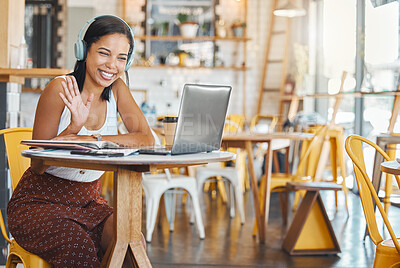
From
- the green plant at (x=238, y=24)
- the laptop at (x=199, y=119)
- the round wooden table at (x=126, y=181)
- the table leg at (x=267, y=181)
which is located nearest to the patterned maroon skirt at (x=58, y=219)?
the round wooden table at (x=126, y=181)

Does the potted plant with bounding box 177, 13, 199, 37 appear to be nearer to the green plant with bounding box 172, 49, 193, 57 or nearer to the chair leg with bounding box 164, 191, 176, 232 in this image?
the green plant with bounding box 172, 49, 193, 57

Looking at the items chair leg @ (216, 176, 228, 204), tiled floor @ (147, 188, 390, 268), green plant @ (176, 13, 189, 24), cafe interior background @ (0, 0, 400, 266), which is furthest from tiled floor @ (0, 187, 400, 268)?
green plant @ (176, 13, 189, 24)

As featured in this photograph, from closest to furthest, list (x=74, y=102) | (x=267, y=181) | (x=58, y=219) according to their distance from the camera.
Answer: (x=58, y=219) < (x=74, y=102) < (x=267, y=181)

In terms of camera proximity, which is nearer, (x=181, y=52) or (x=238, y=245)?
(x=238, y=245)

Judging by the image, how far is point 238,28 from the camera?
8367mm

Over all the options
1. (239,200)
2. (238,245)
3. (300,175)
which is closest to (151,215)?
(238,245)

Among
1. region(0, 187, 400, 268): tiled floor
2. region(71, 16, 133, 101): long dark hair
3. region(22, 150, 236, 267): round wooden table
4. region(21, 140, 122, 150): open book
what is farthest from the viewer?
region(0, 187, 400, 268): tiled floor

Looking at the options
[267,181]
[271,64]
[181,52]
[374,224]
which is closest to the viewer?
[374,224]

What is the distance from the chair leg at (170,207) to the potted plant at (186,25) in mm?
4452

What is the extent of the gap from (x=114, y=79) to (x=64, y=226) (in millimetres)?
648

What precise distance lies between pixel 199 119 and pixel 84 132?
53 cm

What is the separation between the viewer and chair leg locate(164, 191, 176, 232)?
4.25 m

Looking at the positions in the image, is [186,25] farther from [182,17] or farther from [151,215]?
[151,215]

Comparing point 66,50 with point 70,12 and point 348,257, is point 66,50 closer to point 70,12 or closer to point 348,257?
point 70,12
